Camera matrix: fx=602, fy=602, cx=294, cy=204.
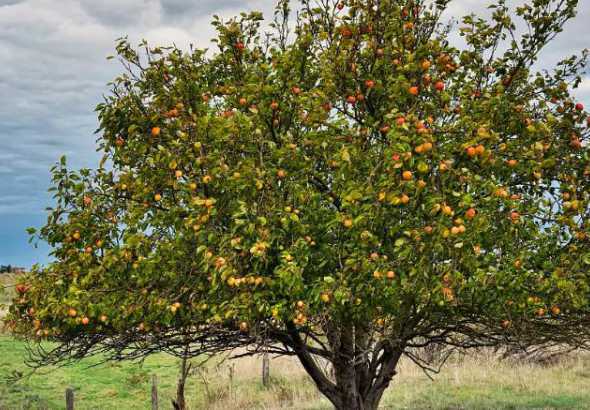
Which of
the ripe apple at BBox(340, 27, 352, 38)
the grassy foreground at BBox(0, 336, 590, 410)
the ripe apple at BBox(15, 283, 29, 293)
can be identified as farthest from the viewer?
the grassy foreground at BBox(0, 336, 590, 410)

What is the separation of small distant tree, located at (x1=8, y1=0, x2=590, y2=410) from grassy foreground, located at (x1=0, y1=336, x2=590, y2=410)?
10.1 metres

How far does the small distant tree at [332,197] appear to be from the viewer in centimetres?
758

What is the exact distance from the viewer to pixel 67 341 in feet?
33.7

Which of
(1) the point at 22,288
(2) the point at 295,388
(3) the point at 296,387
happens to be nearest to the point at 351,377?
(1) the point at 22,288

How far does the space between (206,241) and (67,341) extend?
3720 mm

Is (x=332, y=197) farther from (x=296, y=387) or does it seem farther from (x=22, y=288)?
(x=296, y=387)

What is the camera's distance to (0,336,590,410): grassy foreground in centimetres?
2017

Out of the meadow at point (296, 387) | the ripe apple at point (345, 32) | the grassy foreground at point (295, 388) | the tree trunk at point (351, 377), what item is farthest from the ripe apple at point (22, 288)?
the meadow at point (296, 387)

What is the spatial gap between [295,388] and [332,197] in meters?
16.3

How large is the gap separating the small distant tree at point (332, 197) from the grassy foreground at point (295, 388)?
400 inches

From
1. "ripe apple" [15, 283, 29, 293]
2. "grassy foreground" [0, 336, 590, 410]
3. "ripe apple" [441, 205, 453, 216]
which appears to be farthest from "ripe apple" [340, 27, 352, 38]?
"grassy foreground" [0, 336, 590, 410]

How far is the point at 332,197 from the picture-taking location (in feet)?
30.8

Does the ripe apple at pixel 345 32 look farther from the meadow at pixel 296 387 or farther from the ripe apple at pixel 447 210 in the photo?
the meadow at pixel 296 387

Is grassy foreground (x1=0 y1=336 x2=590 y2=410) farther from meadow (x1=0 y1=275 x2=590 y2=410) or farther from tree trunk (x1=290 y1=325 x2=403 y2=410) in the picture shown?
tree trunk (x1=290 y1=325 x2=403 y2=410)
